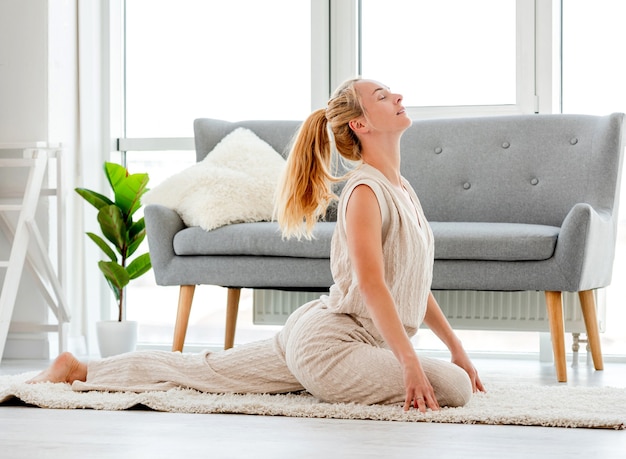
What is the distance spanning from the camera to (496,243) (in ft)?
9.82

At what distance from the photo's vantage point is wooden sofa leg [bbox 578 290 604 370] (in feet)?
10.5

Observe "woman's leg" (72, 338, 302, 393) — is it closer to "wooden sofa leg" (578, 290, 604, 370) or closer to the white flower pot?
"wooden sofa leg" (578, 290, 604, 370)

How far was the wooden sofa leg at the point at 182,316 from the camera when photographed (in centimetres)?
332

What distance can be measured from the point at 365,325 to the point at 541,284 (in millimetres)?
961

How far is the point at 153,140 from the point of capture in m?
4.37

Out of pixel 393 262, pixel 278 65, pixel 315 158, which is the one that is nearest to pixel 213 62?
pixel 278 65

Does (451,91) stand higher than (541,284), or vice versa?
(451,91)

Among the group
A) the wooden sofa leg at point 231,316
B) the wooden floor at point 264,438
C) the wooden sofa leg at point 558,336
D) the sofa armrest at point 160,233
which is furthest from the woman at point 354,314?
the wooden sofa leg at point 231,316

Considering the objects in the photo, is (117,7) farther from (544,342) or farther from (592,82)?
(544,342)

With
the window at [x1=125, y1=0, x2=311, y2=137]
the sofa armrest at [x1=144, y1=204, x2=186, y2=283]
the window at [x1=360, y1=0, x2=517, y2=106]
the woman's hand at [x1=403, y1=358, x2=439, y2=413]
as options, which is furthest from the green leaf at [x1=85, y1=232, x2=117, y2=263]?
the woman's hand at [x1=403, y1=358, x2=439, y2=413]

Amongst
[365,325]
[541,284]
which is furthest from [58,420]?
[541,284]

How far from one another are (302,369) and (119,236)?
190 centimetres

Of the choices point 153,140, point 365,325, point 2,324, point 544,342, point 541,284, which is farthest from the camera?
point 153,140

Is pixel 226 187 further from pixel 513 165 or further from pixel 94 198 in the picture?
pixel 513 165
